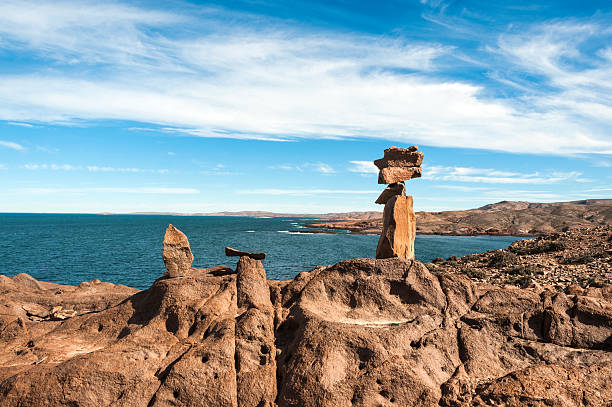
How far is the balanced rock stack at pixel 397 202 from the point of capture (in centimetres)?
1812

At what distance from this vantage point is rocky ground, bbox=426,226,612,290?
27931 millimetres

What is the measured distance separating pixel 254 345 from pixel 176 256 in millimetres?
4926

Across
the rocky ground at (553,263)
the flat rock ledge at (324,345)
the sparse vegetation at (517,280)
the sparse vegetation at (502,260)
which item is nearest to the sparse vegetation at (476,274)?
the rocky ground at (553,263)

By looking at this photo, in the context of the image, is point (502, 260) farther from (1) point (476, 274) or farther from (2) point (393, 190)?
(2) point (393, 190)

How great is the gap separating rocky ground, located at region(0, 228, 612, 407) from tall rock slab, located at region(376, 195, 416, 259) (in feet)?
11.6

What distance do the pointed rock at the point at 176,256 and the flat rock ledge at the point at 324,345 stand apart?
0.52 meters

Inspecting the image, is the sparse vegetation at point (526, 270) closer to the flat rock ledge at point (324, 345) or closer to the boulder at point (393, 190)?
the boulder at point (393, 190)

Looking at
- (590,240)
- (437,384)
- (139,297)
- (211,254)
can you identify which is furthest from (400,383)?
(211,254)

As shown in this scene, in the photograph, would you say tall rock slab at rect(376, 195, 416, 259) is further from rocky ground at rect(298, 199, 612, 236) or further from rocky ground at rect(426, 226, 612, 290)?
Result: rocky ground at rect(298, 199, 612, 236)

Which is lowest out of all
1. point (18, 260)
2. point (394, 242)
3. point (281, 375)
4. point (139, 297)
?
point (18, 260)

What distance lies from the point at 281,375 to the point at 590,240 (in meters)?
41.0

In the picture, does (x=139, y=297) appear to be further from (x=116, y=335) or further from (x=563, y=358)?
(x=563, y=358)

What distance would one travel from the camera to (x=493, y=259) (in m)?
39.2

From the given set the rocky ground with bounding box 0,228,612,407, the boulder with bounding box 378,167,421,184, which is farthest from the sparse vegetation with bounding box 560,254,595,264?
the rocky ground with bounding box 0,228,612,407
